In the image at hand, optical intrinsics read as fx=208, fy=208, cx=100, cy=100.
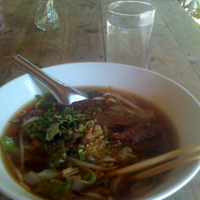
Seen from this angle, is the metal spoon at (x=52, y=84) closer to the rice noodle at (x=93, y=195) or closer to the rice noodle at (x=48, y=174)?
the rice noodle at (x=48, y=174)

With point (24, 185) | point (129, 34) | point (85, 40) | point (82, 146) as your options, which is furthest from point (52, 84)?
point (85, 40)

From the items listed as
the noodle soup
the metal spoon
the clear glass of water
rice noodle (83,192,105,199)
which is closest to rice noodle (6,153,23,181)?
the noodle soup

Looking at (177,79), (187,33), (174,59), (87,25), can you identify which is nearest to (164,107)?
(177,79)

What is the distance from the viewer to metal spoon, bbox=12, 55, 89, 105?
118 cm

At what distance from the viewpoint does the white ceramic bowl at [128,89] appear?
938mm

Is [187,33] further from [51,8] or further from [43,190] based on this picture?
[43,190]

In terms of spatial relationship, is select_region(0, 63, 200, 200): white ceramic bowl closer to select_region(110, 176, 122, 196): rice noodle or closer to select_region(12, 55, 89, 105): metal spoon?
select_region(12, 55, 89, 105): metal spoon

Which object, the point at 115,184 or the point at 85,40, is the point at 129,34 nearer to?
the point at 85,40

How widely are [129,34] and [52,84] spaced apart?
2.30ft

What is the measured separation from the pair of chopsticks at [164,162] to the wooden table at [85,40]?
2.46 ft

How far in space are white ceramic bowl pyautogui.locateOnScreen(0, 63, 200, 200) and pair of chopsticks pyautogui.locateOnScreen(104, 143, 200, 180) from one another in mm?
29

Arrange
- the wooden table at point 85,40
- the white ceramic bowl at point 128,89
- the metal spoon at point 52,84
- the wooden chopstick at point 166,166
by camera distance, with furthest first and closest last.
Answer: the wooden table at point 85,40
the metal spoon at point 52,84
the white ceramic bowl at point 128,89
the wooden chopstick at point 166,166

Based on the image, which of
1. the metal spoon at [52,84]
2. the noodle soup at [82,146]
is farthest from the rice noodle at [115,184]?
the metal spoon at [52,84]

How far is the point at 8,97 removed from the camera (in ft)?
3.63
